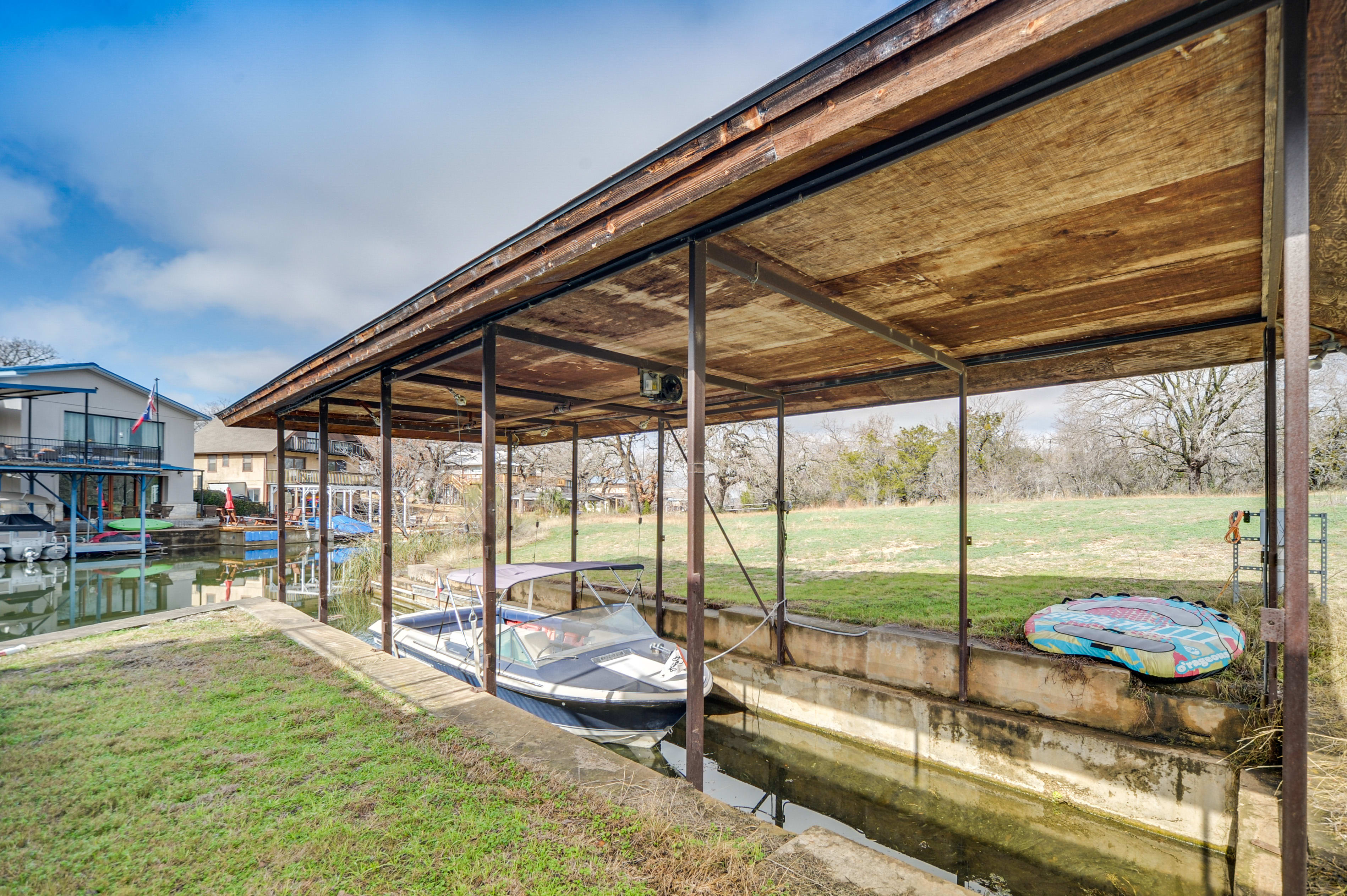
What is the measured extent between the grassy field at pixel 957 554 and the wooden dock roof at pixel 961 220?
11.0 feet

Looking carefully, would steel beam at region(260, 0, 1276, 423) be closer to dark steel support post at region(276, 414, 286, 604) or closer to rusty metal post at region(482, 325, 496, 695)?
rusty metal post at region(482, 325, 496, 695)

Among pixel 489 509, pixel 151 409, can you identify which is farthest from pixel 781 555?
pixel 151 409

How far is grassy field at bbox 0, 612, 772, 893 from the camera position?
2.10 m

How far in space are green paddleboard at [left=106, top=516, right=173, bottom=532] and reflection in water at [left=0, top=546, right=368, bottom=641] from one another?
1123 mm

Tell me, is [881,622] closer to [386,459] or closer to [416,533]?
[386,459]

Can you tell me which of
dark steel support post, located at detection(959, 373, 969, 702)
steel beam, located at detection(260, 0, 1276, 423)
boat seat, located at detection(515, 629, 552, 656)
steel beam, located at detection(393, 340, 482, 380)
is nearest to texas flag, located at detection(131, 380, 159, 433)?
steel beam, located at detection(393, 340, 482, 380)

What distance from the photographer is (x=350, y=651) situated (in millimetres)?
5188

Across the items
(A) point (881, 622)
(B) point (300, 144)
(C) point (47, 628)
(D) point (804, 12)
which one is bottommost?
(C) point (47, 628)

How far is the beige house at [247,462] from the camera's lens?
32156 mm

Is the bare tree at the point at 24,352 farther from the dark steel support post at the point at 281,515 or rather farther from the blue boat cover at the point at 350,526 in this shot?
the dark steel support post at the point at 281,515

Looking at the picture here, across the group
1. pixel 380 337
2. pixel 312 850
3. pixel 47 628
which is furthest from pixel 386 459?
pixel 47 628

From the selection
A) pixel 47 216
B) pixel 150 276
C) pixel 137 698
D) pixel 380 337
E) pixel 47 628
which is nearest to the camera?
pixel 137 698

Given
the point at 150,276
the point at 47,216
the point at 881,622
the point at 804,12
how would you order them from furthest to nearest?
1. the point at 150,276
2. the point at 47,216
3. the point at 804,12
4. the point at 881,622

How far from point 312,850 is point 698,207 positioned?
2958 mm
